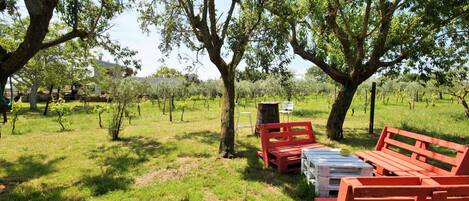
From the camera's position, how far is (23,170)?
616 centimetres

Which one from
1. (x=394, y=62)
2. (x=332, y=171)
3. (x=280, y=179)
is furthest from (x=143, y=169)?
(x=394, y=62)

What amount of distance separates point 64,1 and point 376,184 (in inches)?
253

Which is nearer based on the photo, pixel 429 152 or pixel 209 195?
pixel 429 152

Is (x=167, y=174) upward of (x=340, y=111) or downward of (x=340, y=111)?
downward

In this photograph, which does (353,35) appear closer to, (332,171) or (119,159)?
(332,171)

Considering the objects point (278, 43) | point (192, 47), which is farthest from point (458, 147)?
point (192, 47)

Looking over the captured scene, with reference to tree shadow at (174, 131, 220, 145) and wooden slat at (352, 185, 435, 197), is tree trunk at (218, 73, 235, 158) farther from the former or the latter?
wooden slat at (352, 185, 435, 197)

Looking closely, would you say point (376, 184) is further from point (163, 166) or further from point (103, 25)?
point (103, 25)

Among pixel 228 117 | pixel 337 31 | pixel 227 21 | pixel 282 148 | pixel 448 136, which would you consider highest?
pixel 337 31

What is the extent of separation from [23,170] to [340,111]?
26.9 ft

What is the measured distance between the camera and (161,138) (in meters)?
9.64

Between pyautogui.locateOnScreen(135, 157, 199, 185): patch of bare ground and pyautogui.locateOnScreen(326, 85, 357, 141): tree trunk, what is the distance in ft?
14.9

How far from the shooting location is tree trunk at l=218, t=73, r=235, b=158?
672 centimetres

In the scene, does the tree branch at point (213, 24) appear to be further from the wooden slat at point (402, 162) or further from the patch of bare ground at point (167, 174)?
the wooden slat at point (402, 162)
